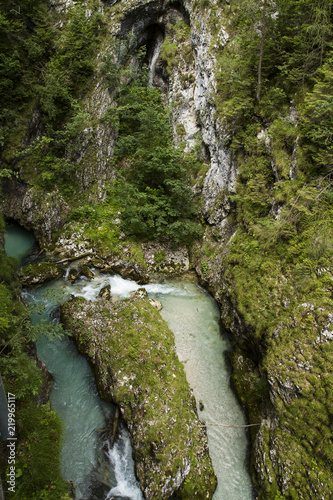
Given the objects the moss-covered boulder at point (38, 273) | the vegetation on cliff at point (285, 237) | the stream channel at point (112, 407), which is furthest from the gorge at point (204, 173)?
the moss-covered boulder at point (38, 273)

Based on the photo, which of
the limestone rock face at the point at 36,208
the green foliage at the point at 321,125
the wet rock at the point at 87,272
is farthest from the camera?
the limestone rock face at the point at 36,208

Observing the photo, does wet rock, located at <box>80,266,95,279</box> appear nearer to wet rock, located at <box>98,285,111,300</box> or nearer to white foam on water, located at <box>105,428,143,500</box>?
wet rock, located at <box>98,285,111,300</box>

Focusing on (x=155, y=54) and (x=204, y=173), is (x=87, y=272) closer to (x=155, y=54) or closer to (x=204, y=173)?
(x=204, y=173)

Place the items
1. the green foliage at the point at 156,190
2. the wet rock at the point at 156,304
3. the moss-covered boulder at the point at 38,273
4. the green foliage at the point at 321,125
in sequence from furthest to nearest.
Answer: the green foliage at the point at 156,190 → the moss-covered boulder at the point at 38,273 → the wet rock at the point at 156,304 → the green foliage at the point at 321,125

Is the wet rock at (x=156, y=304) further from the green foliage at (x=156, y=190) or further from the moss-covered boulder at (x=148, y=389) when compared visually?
the green foliage at (x=156, y=190)

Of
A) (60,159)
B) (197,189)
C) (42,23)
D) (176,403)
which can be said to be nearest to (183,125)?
(197,189)

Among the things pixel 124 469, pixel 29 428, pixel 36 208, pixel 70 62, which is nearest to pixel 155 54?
pixel 70 62

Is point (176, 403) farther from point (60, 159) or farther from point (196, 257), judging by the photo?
point (60, 159)
